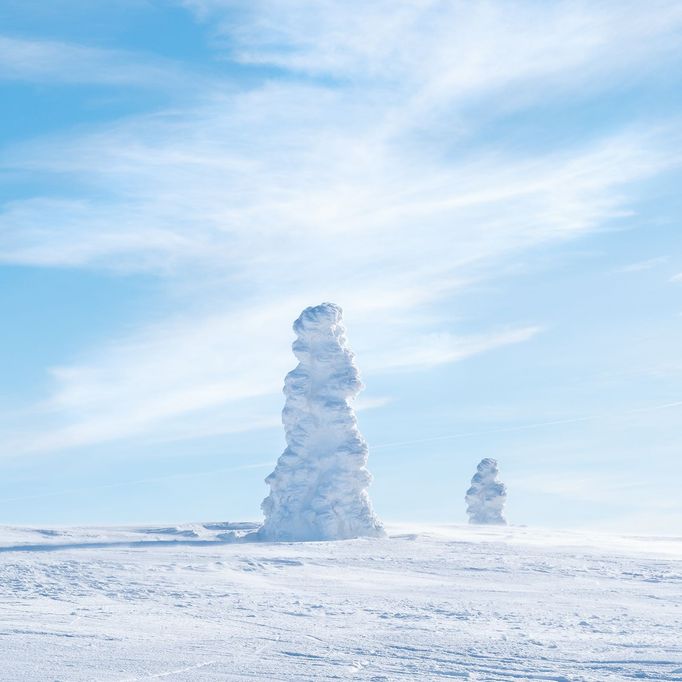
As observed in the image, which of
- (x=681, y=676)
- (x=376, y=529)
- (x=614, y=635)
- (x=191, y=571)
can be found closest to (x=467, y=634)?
(x=614, y=635)

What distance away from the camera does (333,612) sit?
16.4m

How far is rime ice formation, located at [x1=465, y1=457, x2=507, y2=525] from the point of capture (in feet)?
182

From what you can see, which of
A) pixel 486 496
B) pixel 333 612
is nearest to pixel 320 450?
pixel 333 612

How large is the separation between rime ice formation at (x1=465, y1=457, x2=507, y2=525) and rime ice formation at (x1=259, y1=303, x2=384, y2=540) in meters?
22.6

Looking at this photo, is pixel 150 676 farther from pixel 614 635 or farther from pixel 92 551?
pixel 92 551

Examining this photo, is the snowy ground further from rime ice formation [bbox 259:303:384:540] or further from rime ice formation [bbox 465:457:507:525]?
rime ice formation [bbox 465:457:507:525]

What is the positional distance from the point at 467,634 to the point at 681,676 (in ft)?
12.6

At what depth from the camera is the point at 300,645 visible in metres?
12.8

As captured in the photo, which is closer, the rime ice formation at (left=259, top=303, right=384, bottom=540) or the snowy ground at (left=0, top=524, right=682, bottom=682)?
the snowy ground at (left=0, top=524, right=682, bottom=682)

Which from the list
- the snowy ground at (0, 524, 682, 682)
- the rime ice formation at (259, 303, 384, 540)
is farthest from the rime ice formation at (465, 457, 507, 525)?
the snowy ground at (0, 524, 682, 682)

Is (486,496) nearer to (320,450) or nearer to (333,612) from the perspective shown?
(320,450)

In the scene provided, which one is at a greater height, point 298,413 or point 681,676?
point 298,413

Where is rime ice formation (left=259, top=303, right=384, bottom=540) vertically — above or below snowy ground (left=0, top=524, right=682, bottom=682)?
above

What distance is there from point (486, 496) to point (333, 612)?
40.7 m
